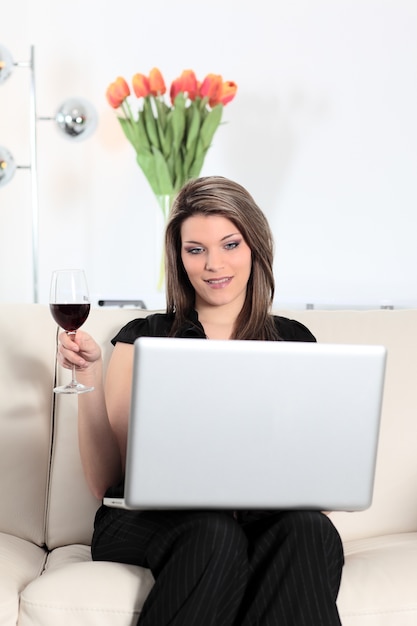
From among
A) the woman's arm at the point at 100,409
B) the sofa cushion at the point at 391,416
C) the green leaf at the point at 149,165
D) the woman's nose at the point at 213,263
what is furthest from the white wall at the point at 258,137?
the woman's arm at the point at 100,409

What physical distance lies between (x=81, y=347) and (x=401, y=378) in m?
0.84

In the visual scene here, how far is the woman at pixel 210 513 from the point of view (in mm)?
1551

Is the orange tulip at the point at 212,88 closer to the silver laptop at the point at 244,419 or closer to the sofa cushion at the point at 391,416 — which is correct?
the sofa cushion at the point at 391,416

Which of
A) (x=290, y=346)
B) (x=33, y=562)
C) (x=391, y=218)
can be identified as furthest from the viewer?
(x=391, y=218)

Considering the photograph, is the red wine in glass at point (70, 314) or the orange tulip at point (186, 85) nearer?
Answer: the red wine in glass at point (70, 314)

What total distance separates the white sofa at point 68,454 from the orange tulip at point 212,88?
57.0 inches

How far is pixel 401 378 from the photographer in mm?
2174

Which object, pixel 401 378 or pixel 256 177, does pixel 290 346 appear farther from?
pixel 256 177

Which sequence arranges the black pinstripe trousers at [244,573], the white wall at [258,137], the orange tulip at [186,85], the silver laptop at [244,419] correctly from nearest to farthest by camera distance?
the silver laptop at [244,419] < the black pinstripe trousers at [244,573] < the orange tulip at [186,85] < the white wall at [258,137]

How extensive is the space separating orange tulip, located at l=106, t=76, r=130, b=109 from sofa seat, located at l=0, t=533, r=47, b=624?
194 centimetres

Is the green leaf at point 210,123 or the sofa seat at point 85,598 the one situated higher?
the green leaf at point 210,123

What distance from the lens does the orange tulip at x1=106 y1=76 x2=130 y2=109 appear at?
3438 millimetres

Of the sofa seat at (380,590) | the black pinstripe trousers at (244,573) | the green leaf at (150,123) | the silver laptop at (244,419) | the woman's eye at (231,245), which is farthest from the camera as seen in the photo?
the green leaf at (150,123)

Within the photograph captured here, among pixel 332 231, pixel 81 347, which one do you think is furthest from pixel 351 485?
pixel 332 231
